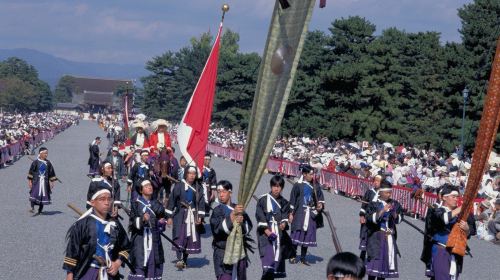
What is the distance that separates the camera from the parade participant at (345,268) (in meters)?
4.56

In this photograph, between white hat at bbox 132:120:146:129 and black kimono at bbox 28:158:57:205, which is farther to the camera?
white hat at bbox 132:120:146:129

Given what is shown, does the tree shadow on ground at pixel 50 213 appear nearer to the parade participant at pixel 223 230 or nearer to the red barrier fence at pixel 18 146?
the parade participant at pixel 223 230

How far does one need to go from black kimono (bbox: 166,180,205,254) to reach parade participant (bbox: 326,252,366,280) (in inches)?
372

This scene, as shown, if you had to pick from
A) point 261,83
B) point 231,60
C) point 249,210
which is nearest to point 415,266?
point 249,210

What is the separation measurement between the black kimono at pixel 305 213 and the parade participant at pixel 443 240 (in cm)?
467

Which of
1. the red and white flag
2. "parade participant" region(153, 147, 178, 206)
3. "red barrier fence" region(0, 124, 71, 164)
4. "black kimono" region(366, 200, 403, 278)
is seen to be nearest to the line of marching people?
"parade participant" region(153, 147, 178, 206)

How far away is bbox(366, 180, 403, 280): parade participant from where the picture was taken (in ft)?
38.7

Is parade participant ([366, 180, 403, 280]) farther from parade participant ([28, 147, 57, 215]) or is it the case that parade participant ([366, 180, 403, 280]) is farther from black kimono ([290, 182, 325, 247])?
parade participant ([28, 147, 57, 215])

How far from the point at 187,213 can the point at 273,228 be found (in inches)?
112

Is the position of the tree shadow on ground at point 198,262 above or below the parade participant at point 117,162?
below

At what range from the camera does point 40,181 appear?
19.7 m

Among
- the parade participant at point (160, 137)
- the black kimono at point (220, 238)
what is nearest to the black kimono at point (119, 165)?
the parade participant at point (160, 137)

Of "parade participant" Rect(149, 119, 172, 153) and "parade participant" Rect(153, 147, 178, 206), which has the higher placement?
"parade participant" Rect(149, 119, 172, 153)

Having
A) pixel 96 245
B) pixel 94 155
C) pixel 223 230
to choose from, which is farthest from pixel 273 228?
pixel 94 155
